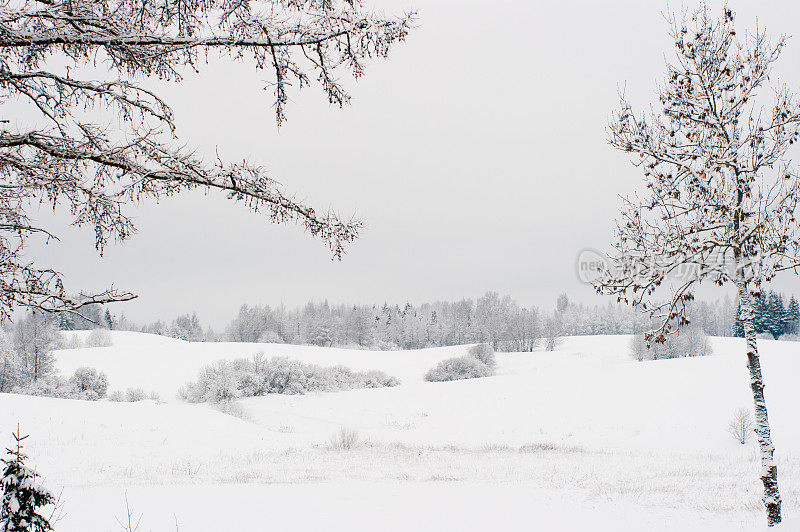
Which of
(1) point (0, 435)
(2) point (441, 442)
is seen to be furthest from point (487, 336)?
(1) point (0, 435)

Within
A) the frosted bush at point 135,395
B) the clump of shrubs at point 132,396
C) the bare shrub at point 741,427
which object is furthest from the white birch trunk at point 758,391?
the frosted bush at point 135,395

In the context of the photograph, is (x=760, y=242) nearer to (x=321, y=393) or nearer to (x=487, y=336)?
(x=321, y=393)

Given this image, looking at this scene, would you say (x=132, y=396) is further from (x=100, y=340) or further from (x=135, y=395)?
(x=100, y=340)

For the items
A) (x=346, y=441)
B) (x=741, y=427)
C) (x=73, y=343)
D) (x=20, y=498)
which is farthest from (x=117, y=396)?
(x=741, y=427)

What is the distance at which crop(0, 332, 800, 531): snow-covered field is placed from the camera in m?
8.62

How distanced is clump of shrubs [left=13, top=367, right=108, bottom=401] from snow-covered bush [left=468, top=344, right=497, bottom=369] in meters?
35.8

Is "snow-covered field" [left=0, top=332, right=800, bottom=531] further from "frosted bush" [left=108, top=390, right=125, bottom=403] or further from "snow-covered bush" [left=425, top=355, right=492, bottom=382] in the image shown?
"snow-covered bush" [left=425, top=355, right=492, bottom=382]

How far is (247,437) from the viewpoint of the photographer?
22.7 metres

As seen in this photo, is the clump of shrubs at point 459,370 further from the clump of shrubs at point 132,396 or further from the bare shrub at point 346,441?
the bare shrub at point 346,441

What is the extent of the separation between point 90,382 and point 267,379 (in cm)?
1280

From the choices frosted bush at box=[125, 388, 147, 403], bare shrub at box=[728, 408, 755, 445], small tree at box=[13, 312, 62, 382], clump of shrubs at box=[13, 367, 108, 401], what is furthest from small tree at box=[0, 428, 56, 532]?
small tree at box=[13, 312, 62, 382]

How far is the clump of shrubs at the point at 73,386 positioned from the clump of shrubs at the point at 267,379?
5.98 meters

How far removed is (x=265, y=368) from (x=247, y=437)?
1875 cm

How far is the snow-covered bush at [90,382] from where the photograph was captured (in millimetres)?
37812
